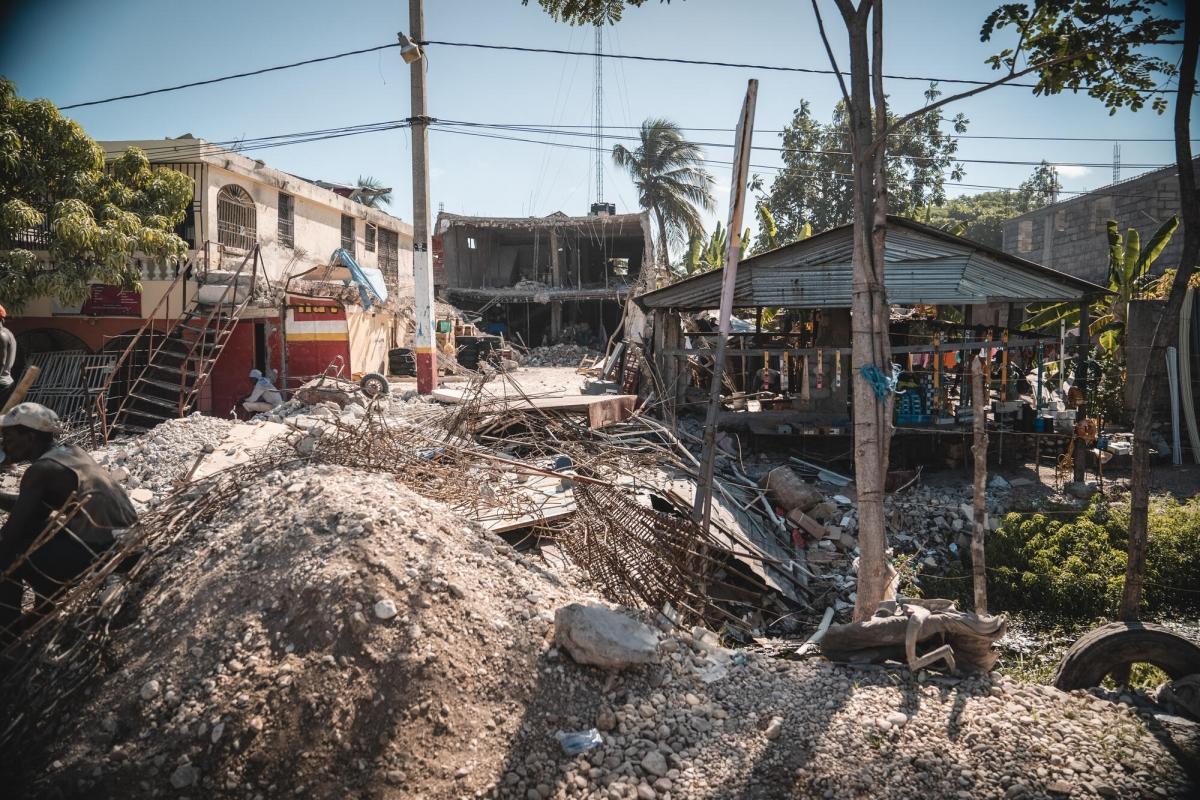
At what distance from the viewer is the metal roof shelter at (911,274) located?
9344 millimetres

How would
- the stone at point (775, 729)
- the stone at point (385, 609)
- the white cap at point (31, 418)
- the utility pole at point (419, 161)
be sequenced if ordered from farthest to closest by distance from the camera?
the utility pole at point (419, 161)
the white cap at point (31, 418)
the stone at point (385, 609)
the stone at point (775, 729)

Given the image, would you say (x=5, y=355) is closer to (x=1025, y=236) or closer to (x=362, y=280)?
(x=362, y=280)

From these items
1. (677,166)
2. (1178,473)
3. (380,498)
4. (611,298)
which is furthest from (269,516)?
(677,166)

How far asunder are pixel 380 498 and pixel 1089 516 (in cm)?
803

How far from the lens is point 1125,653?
12.5ft

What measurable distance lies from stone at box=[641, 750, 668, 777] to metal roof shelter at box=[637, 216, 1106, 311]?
766cm

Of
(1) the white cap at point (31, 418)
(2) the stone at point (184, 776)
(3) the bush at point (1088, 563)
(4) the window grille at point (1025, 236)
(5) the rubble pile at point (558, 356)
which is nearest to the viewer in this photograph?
(2) the stone at point (184, 776)

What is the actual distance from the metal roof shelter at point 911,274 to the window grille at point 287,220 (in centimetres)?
1317

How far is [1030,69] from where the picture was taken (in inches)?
148

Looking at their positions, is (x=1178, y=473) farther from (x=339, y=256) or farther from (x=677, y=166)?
(x=677, y=166)

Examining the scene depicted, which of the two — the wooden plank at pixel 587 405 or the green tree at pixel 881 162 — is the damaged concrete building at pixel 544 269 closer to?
the wooden plank at pixel 587 405

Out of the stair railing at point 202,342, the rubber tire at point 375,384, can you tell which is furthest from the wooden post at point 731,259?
the stair railing at point 202,342

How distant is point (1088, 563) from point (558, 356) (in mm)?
19397

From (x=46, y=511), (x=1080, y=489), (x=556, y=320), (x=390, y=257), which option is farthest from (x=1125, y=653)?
(x=556, y=320)
